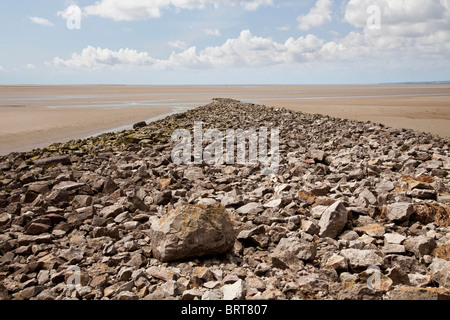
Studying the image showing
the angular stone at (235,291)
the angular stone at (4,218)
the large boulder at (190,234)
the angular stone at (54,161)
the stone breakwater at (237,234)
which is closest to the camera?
the angular stone at (235,291)

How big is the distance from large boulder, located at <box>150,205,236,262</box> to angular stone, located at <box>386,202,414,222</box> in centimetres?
247

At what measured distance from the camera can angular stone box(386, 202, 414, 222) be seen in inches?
198

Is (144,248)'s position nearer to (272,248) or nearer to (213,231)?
(213,231)

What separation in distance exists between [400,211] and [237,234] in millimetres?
2435

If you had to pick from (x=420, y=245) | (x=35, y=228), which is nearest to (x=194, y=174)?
(x=35, y=228)

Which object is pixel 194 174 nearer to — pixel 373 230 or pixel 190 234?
pixel 190 234

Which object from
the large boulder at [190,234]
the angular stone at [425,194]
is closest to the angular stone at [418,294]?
the large boulder at [190,234]

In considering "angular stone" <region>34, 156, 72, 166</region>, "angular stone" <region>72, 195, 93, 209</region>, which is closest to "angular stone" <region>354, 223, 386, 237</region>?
"angular stone" <region>72, 195, 93, 209</region>

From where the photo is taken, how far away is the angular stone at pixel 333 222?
475cm

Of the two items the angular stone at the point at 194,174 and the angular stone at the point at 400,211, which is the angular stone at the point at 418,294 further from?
the angular stone at the point at 194,174

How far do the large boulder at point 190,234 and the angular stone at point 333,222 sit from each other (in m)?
1.33

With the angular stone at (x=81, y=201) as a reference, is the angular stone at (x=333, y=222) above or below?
above

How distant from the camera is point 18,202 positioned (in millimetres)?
6891
